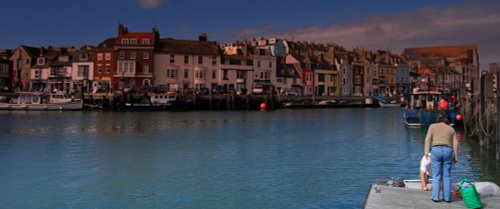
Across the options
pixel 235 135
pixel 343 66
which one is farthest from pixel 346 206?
pixel 343 66

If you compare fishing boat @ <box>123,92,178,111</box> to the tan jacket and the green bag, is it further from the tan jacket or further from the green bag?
the green bag

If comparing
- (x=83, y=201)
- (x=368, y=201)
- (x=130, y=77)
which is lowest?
(x=83, y=201)

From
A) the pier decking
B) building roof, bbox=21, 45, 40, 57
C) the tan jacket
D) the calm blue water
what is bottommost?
the calm blue water

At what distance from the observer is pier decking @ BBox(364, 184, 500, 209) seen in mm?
11375

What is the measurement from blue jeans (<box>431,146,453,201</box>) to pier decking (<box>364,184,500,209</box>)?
0.25 meters

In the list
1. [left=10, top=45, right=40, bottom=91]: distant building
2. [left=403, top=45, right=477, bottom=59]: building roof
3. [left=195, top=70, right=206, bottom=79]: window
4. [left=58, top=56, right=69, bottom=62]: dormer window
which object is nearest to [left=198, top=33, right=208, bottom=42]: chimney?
[left=195, top=70, right=206, bottom=79]: window

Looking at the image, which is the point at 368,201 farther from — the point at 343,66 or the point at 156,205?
the point at 343,66

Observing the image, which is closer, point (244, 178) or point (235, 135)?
point (244, 178)

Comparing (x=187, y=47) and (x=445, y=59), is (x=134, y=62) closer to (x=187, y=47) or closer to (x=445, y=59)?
(x=187, y=47)

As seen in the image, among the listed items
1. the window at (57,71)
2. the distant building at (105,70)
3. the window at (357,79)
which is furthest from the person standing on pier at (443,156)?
the window at (357,79)

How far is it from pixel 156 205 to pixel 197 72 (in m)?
80.2

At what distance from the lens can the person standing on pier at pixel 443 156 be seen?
38.9 feet

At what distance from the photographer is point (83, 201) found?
16578mm

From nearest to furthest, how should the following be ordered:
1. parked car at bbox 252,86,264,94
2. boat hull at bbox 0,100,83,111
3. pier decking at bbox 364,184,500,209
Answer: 1. pier decking at bbox 364,184,500,209
2. boat hull at bbox 0,100,83,111
3. parked car at bbox 252,86,264,94
